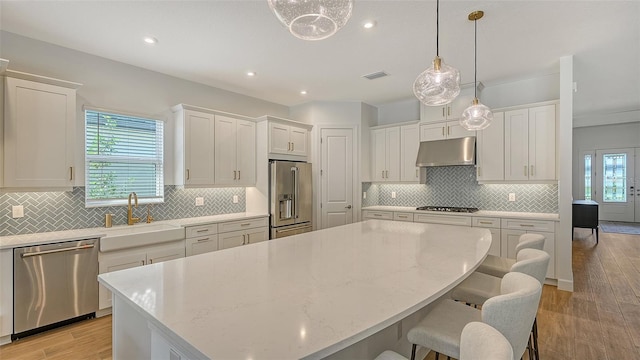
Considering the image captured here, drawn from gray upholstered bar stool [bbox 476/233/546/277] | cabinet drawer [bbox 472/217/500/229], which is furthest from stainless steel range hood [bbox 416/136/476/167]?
gray upholstered bar stool [bbox 476/233/546/277]

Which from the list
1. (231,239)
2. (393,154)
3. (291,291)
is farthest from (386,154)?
(291,291)

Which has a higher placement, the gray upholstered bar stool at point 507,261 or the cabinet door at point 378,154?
the cabinet door at point 378,154

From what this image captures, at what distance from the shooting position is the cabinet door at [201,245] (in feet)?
11.8

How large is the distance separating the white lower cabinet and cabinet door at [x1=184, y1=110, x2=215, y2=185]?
0.88m

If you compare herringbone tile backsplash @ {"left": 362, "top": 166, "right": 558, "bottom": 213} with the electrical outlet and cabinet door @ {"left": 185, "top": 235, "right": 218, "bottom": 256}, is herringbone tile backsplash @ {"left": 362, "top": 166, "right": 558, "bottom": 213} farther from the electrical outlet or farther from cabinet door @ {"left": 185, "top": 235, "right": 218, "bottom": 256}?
the electrical outlet

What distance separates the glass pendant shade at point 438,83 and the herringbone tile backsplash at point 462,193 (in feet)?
9.40

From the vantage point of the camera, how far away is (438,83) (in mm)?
2174

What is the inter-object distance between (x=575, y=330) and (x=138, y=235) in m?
4.27

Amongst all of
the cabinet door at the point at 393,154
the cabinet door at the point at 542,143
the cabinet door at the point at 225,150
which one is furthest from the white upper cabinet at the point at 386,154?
the cabinet door at the point at 225,150

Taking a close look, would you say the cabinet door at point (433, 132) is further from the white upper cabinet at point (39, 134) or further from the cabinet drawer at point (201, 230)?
the white upper cabinet at point (39, 134)

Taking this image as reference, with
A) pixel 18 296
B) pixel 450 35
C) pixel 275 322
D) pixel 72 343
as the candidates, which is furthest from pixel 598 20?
pixel 18 296

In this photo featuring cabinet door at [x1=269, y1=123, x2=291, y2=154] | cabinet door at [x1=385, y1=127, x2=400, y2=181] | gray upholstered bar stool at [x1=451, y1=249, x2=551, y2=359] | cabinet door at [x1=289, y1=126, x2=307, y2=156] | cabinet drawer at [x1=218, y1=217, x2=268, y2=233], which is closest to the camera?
gray upholstered bar stool at [x1=451, y1=249, x2=551, y2=359]

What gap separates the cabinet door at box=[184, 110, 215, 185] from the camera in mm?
3904

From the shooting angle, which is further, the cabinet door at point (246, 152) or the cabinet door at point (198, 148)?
the cabinet door at point (246, 152)
